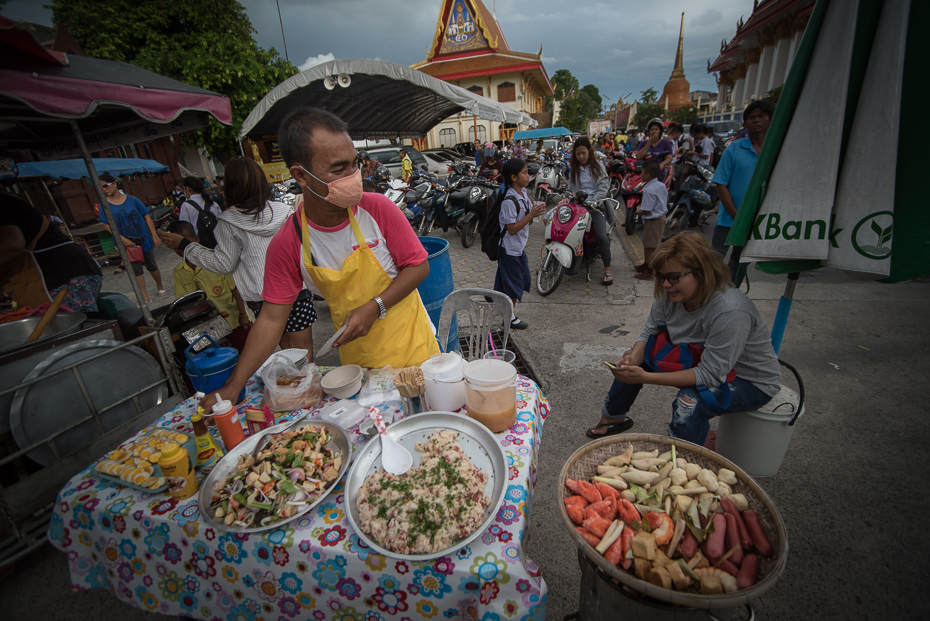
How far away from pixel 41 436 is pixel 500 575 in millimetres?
2504

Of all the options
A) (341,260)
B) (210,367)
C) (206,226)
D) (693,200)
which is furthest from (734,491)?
(693,200)

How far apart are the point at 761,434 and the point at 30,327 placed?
4680mm

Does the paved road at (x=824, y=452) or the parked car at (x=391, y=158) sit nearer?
the paved road at (x=824, y=452)

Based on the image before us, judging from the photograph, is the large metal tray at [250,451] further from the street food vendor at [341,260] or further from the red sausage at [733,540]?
the red sausage at [733,540]

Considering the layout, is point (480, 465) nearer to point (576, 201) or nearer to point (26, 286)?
point (26, 286)

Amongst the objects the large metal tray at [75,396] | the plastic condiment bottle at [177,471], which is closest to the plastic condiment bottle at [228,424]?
the plastic condiment bottle at [177,471]

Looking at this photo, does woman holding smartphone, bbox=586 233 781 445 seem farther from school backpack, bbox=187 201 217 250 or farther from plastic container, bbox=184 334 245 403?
school backpack, bbox=187 201 217 250

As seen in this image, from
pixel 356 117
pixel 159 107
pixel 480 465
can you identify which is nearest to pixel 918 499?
pixel 480 465

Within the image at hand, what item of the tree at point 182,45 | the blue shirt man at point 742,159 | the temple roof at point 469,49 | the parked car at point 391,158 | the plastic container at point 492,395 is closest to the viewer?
the plastic container at point 492,395

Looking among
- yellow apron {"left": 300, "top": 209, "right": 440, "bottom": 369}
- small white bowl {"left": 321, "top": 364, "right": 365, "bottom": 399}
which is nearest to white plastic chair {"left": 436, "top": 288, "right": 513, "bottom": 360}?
yellow apron {"left": 300, "top": 209, "right": 440, "bottom": 369}

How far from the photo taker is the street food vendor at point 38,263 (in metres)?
2.59

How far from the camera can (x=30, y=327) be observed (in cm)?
251

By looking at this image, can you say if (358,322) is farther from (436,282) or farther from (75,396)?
(75,396)

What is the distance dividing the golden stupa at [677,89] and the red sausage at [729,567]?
246 feet
